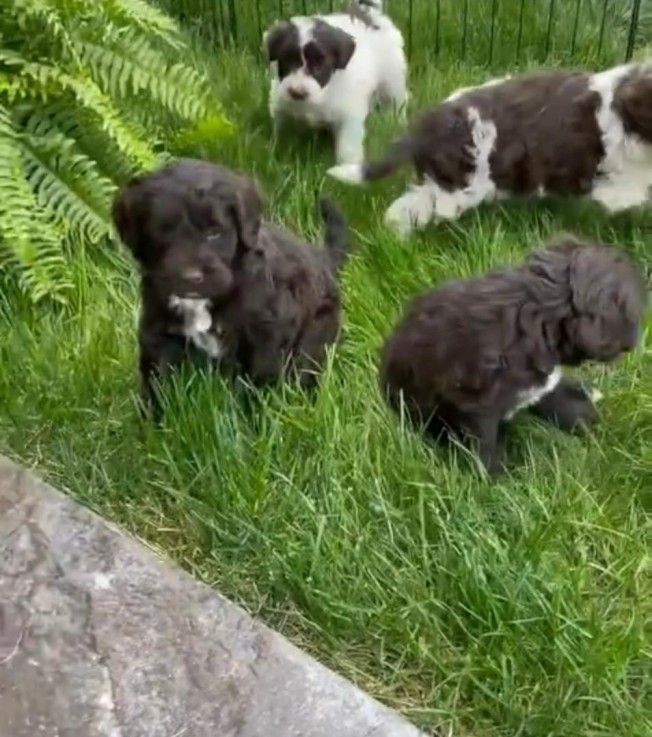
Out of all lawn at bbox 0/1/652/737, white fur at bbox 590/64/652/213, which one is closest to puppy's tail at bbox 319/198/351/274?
lawn at bbox 0/1/652/737

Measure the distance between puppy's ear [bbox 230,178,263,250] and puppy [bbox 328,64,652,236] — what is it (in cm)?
134

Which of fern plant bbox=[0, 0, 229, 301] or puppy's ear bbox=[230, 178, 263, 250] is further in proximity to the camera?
fern plant bbox=[0, 0, 229, 301]

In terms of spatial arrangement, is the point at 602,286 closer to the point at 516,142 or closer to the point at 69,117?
the point at 516,142

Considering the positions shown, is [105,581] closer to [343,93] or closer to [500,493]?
[500,493]

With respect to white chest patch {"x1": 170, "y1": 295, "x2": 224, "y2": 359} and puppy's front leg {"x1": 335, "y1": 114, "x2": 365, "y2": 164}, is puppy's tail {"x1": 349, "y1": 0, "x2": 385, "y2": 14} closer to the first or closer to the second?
puppy's front leg {"x1": 335, "y1": 114, "x2": 365, "y2": 164}

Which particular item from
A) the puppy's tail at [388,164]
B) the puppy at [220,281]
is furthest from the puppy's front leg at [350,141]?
the puppy at [220,281]

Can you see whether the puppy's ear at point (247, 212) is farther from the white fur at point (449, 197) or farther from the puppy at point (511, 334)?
the white fur at point (449, 197)

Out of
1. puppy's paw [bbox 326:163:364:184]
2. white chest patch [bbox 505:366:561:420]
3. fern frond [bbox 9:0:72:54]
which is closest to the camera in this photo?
white chest patch [bbox 505:366:561:420]

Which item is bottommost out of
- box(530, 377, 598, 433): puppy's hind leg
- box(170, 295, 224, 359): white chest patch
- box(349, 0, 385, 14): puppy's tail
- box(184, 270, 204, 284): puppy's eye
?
box(530, 377, 598, 433): puppy's hind leg

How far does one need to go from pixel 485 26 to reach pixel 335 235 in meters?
2.45

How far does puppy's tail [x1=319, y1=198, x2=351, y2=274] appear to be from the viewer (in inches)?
161

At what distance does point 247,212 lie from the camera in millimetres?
3246

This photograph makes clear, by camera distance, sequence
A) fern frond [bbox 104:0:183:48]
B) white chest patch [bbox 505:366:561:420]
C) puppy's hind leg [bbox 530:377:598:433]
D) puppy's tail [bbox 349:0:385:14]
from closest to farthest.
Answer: white chest patch [bbox 505:366:561:420] < puppy's hind leg [bbox 530:377:598:433] < fern frond [bbox 104:0:183:48] < puppy's tail [bbox 349:0:385:14]

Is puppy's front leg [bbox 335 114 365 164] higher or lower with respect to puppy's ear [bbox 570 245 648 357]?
lower
